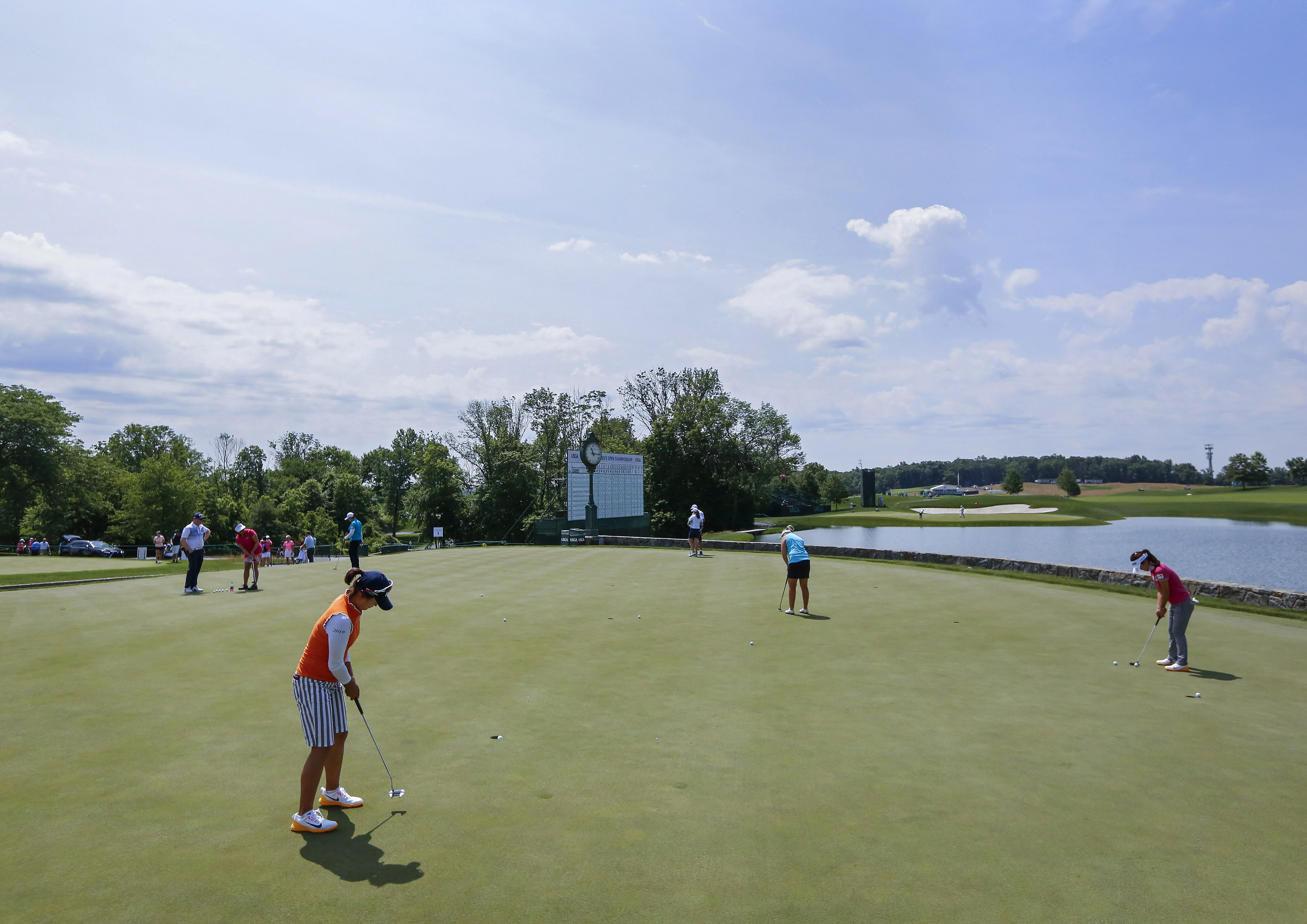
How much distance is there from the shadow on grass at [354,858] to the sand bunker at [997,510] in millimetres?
91933

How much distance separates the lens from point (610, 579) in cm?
2109

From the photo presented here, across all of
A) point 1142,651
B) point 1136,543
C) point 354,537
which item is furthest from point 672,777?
point 1136,543

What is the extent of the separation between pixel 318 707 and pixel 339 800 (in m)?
0.88

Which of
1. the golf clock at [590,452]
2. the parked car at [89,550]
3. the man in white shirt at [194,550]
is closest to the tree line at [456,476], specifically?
the parked car at [89,550]

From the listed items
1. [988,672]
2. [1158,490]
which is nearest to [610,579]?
[988,672]

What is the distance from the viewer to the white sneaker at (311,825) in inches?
219

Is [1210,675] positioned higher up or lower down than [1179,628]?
lower down

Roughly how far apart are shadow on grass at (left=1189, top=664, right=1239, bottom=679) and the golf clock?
31655 mm

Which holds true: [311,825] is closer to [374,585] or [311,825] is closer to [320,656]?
[320,656]

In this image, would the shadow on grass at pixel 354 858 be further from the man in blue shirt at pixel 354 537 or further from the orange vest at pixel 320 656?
the man in blue shirt at pixel 354 537

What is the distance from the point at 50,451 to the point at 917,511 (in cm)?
9966

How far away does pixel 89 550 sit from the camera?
57.8 meters

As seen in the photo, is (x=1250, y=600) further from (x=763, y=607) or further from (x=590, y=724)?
(x=590, y=724)

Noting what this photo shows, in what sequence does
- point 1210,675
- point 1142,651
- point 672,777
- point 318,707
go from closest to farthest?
point 318,707 → point 672,777 → point 1210,675 → point 1142,651
